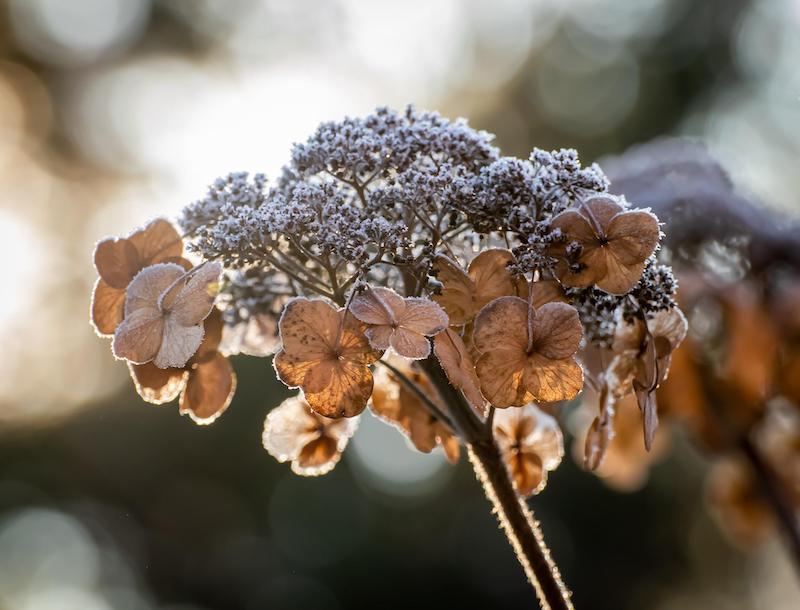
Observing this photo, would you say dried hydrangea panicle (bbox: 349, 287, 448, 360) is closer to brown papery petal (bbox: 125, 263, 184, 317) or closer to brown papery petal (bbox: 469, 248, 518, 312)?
brown papery petal (bbox: 469, 248, 518, 312)

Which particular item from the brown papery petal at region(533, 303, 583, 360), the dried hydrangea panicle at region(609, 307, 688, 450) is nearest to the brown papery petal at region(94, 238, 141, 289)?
the brown papery petal at region(533, 303, 583, 360)

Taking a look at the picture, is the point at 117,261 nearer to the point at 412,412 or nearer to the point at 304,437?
the point at 304,437

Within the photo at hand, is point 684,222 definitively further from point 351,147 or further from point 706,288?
point 351,147

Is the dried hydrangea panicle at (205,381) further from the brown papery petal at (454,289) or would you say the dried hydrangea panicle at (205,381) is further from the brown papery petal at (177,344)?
the brown papery petal at (454,289)

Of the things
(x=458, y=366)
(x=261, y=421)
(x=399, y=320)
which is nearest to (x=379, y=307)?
(x=399, y=320)

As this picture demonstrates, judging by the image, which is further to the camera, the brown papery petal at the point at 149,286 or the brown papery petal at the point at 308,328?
the brown papery petal at the point at 149,286

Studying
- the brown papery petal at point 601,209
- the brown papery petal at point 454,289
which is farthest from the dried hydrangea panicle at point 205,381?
the brown papery petal at point 601,209
